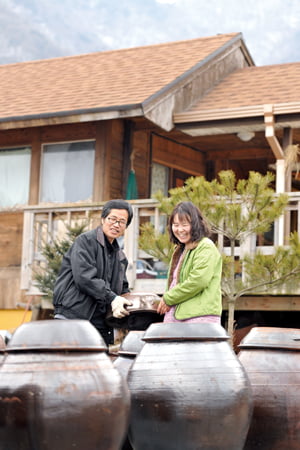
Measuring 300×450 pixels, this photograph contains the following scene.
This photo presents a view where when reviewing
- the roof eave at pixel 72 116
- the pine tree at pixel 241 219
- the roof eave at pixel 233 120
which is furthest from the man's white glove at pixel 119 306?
the roof eave at pixel 233 120

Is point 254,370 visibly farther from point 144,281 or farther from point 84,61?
point 84,61

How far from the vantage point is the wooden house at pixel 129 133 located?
42.3ft

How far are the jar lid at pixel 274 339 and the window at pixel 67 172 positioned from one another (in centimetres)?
936

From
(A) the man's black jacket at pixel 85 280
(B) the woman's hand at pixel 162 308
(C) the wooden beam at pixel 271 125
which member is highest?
(C) the wooden beam at pixel 271 125

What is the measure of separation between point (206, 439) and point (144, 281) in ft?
25.5

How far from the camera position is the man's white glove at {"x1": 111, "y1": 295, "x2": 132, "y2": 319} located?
5.41 meters

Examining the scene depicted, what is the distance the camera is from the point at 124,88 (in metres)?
14.2

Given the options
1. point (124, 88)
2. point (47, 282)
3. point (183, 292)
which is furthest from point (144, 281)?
point (183, 292)

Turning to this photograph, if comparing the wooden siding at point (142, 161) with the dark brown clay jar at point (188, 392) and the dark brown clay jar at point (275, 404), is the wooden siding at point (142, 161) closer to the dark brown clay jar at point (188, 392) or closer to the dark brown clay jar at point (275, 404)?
the dark brown clay jar at point (275, 404)

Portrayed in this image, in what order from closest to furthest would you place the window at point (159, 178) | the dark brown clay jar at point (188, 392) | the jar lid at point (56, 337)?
the jar lid at point (56, 337) → the dark brown clay jar at point (188, 392) → the window at point (159, 178)

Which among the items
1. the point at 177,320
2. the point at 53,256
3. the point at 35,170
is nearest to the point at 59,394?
the point at 177,320

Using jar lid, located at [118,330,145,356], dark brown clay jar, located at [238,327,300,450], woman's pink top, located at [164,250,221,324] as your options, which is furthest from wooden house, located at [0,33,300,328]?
dark brown clay jar, located at [238,327,300,450]

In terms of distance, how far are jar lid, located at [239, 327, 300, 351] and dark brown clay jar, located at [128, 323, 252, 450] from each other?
493 mm

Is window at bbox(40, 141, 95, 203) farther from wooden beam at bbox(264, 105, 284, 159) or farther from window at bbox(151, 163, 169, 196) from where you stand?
wooden beam at bbox(264, 105, 284, 159)
